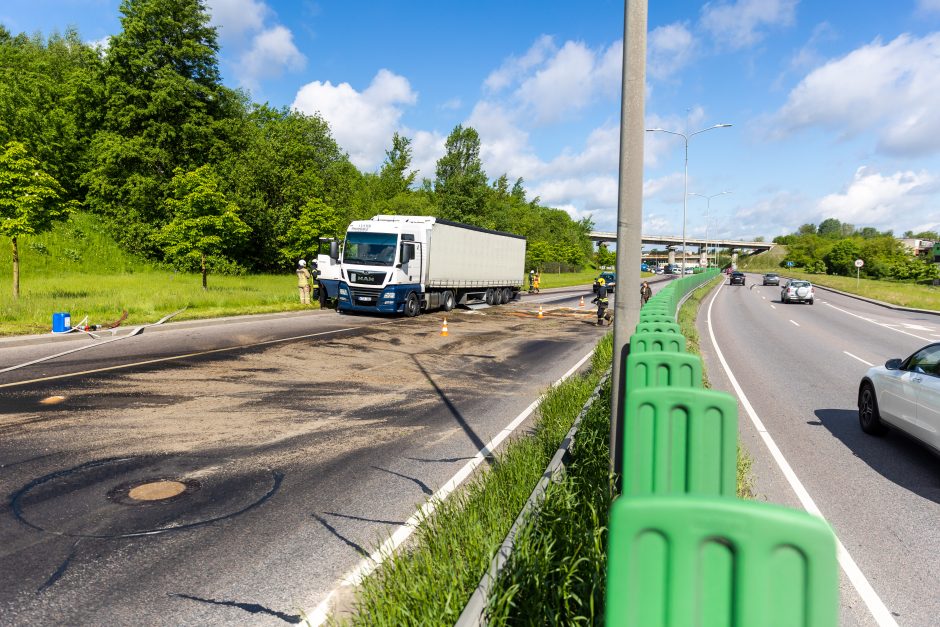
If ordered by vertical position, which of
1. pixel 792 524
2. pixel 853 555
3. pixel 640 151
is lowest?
pixel 853 555

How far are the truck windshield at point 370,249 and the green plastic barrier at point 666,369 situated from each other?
17.6 metres

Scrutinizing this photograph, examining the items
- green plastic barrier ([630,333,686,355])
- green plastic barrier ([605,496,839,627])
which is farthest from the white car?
green plastic barrier ([605,496,839,627])

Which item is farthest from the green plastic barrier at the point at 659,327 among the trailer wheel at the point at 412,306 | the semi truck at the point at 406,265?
the trailer wheel at the point at 412,306

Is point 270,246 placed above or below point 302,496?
above

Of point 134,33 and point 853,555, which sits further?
point 134,33

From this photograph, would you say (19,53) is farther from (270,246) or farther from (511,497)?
(511,497)

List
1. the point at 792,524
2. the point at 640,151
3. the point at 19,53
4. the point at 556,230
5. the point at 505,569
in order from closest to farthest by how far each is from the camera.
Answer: the point at 792,524 < the point at 505,569 < the point at 640,151 < the point at 19,53 < the point at 556,230

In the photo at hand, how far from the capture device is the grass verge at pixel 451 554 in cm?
312

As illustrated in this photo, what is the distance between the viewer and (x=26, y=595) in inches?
149

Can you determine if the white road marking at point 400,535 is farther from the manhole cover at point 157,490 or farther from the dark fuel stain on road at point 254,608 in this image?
the manhole cover at point 157,490

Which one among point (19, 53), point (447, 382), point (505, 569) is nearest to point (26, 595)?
point (505, 569)

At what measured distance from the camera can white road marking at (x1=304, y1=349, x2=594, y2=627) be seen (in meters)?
3.69

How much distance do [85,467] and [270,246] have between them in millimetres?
45505

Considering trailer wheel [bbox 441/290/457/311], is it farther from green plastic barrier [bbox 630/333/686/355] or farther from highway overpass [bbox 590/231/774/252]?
highway overpass [bbox 590/231/774/252]
